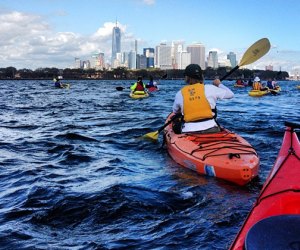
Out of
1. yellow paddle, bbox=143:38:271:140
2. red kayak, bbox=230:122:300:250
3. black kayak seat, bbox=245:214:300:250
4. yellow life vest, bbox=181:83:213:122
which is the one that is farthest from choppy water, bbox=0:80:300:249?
yellow paddle, bbox=143:38:271:140

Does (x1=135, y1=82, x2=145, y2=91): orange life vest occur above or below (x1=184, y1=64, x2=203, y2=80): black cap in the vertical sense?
below

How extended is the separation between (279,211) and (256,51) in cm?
733

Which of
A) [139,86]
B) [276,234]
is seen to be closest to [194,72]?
[276,234]

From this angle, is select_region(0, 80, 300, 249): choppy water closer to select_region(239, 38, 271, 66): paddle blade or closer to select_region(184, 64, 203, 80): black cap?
select_region(184, 64, 203, 80): black cap

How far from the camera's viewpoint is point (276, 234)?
2.71 m

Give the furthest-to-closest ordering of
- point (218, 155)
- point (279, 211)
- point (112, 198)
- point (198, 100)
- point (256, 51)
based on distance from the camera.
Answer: point (256, 51), point (198, 100), point (218, 155), point (112, 198), point (279, 211)

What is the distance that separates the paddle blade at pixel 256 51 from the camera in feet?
32.7

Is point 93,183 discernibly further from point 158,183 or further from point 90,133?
point 90,133

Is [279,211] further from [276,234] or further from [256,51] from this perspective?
[256,51]

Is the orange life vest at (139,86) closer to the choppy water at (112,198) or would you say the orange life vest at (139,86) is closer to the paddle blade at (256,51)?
the choppy water at (112,198)

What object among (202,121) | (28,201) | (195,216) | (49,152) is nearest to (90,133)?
(49,152)

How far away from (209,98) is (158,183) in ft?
6.03

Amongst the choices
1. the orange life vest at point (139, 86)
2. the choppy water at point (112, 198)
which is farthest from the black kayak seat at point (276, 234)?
the orange life vest at point (139, 86)

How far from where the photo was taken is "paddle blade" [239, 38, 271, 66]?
995 cm
